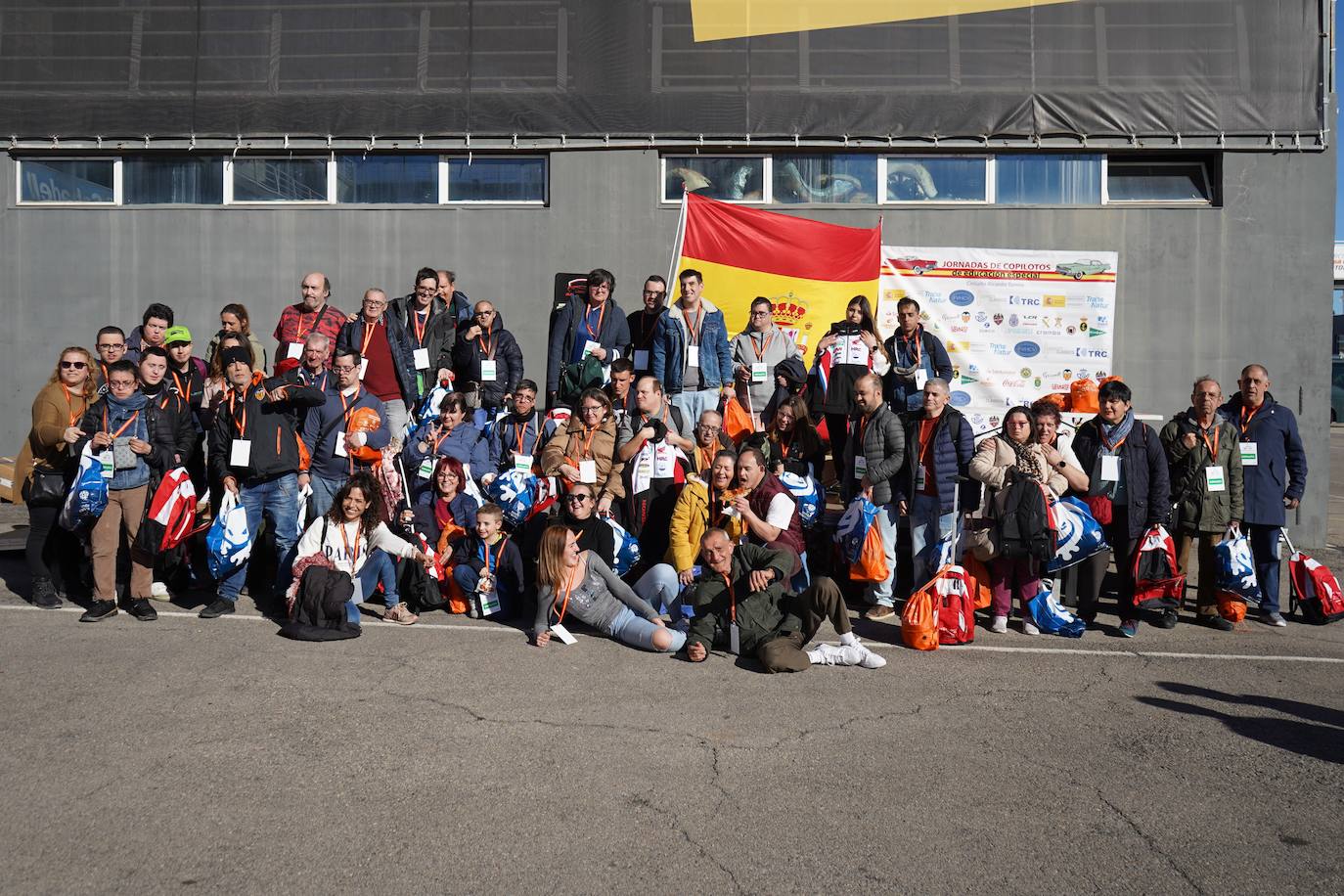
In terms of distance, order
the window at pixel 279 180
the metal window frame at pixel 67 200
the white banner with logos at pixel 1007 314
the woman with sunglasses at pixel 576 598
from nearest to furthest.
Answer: the woman with sunglasses at pixel 576 598, the white banner with logos at pixel 1007 314, the window at pixel 279 180, the metal window frame at pixel 67 200

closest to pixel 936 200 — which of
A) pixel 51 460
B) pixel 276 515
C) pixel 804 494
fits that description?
pixel 804 494

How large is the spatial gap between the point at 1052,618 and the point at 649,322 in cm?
443

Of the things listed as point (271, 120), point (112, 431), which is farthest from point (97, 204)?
point (112, 431)

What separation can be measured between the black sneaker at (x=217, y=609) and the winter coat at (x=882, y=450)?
461 cm

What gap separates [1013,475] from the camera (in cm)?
766

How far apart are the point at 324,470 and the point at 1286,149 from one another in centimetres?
1008

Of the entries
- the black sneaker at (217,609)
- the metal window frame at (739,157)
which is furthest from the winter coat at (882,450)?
the black sneaker at (217,609)

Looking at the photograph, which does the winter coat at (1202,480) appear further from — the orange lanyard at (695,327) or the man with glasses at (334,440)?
the man with glasses at (334,440)

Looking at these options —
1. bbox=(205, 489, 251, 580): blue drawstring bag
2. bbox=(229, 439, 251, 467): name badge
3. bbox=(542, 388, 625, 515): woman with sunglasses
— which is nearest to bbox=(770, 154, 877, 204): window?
bbox=(542, 388, 625, 515): woman with sunglasses

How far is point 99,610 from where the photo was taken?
7285mm

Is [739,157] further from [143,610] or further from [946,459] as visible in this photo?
[143,610]

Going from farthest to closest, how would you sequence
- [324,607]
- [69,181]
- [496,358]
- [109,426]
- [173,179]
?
[69,181] → [173,179] → [496,358] → [109,426] → [324,607]

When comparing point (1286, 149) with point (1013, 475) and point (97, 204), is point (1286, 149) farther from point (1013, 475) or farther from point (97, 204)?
point (97, 204)

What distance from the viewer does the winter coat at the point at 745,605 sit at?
6.58 metres
